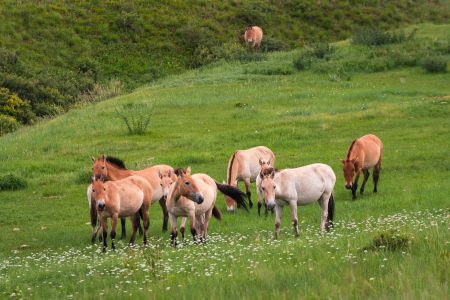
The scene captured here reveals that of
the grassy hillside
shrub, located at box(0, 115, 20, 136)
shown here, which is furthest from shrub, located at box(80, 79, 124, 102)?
shrub, located at box(0, 115, 20, 136)

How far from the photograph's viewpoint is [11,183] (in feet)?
70.6

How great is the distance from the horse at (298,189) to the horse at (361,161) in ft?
11.7

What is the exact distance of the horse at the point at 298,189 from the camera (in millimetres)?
13602

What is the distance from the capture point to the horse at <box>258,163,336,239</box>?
1360 centimetres

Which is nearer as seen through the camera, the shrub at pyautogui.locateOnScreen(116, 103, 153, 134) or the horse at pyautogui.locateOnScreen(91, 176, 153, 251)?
the horse at pyautogui.locateOnScreen(91, 176, 153, 251)

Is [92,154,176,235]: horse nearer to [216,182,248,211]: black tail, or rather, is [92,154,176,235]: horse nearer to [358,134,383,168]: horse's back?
[216,182,248,211]: black tail

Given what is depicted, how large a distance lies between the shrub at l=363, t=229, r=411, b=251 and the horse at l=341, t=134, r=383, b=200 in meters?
9.36

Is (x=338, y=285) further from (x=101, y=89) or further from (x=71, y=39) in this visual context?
(x=71, y=39)

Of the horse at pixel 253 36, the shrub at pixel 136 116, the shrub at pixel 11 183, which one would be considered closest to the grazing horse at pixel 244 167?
the shrub at pixel 11 183

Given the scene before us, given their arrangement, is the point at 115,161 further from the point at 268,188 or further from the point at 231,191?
the point at 268,188

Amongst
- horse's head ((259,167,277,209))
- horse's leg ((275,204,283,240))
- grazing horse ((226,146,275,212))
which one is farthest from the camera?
grazing horse ((226,146,275,212))

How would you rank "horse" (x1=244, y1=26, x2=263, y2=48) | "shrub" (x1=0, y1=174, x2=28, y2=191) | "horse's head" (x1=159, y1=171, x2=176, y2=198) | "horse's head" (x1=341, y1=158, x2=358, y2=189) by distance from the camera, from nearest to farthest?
"horse's head" (x1=159, y1=171, x2=176, y2=198)
"horse's head" (x1=341, y1=158, x2=358, y2=189)
"shrub" (x1=0, y1=174, x2=28, y2=191)
"horse" (x1=244, y1=26, x2=263, y2=48)

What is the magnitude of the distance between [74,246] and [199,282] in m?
7.48

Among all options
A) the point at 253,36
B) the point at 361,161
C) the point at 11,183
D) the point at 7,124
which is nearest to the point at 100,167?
the point at 11,183
